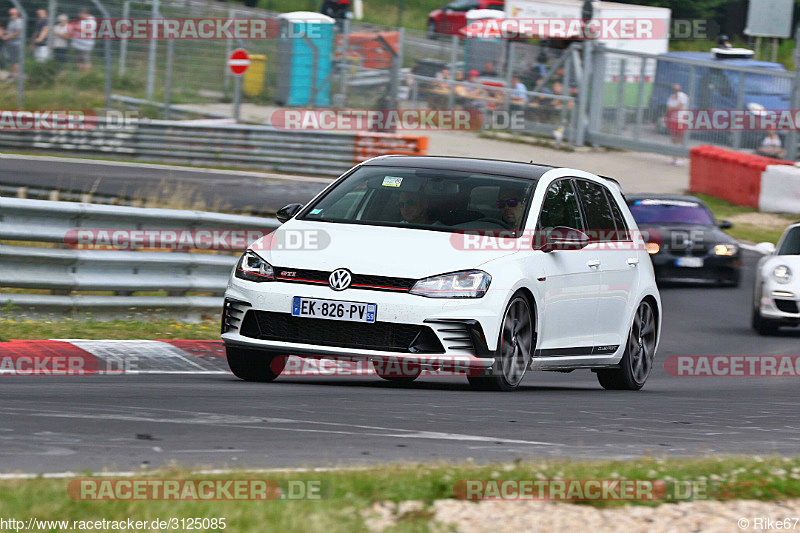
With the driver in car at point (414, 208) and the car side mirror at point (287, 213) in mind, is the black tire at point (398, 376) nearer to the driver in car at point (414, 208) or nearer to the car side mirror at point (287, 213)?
the driver in car at point (414, 208)

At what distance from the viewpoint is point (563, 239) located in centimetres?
897

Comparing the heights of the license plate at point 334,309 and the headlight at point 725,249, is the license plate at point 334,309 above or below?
above

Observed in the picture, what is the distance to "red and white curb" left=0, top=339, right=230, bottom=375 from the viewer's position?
9.08 metres

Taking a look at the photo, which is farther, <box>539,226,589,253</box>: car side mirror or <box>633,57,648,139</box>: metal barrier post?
<box>633,57,648,139</box>: metal barrier post

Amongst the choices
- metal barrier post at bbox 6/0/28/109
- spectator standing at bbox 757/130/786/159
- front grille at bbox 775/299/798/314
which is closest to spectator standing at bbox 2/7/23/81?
metal barrier post at bbox 6/0/28/109

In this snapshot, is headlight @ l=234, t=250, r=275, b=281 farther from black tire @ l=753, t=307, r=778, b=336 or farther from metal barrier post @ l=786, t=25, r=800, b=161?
metal barrier post @ l=786, t=25, r=800, b=161

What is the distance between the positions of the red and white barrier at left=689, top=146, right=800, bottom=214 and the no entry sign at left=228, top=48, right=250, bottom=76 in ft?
32.9

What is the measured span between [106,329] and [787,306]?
321 inches

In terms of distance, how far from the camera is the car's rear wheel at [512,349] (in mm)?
8344

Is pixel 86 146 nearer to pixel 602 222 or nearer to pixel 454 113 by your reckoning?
pixel 454 113

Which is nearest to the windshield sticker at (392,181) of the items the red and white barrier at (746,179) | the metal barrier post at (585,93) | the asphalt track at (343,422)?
the asphalt track at (343,422)

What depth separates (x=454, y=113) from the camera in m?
35.7

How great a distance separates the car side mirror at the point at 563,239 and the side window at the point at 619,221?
1377 millimetres

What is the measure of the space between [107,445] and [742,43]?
5714 cm
